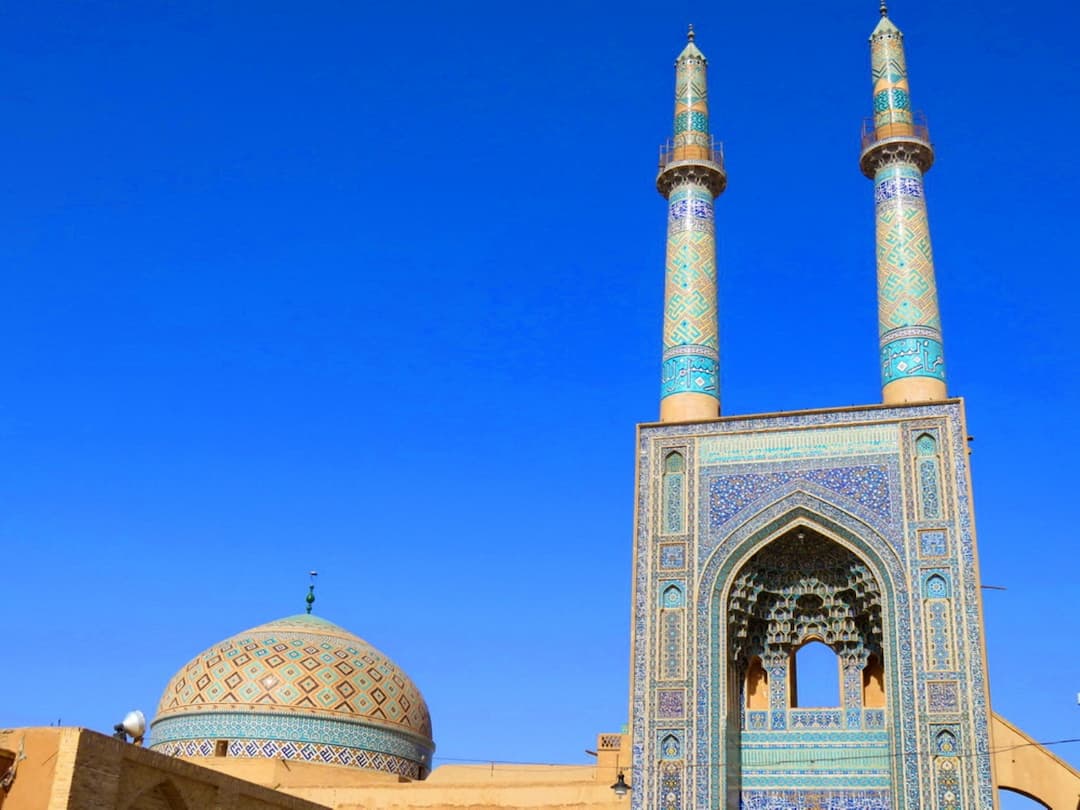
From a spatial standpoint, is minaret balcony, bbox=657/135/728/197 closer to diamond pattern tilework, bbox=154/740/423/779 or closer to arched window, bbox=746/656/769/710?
arched window, bbox=746/656/769/710

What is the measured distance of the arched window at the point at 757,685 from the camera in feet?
42.4

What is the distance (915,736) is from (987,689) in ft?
2.45

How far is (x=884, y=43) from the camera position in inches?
602

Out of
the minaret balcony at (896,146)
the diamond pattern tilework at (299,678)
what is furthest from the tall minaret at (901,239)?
the diamond pattern tilework at (299,678)

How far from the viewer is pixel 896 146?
46.9 feet

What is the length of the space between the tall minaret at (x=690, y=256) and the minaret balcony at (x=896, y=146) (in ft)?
5.39

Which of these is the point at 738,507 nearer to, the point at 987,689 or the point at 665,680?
the point at 665,680

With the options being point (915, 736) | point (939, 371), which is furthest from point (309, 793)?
point (939, 371)

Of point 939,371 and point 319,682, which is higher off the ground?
point 939,371

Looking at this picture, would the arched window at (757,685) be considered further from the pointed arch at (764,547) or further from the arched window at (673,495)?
the arched window at (673,495)

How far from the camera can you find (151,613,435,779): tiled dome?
57.3ft

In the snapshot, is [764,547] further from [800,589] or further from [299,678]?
[299,678]

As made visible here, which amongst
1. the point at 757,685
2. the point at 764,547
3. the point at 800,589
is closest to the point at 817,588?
the point at 800,589

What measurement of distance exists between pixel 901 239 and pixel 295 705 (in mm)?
10045
